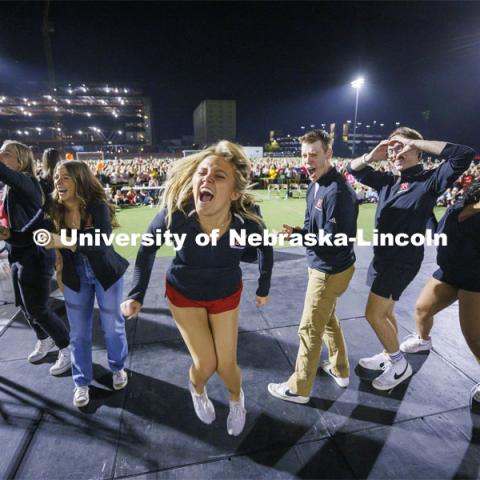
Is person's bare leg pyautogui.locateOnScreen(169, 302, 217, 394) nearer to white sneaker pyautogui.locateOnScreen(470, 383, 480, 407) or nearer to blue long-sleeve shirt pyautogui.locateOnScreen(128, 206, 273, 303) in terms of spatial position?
blue long-sleeve shirt pyautogui.locateOnScreen(128, 206, 273, 303)

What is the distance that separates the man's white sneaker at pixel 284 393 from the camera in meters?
2.75

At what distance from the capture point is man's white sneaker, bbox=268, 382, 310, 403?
2754mm

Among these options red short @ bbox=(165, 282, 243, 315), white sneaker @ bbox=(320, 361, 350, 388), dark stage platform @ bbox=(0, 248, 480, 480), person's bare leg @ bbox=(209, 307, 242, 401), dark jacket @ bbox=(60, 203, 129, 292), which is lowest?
dark stage platform @ bbox=(0, 248, 480, 480)

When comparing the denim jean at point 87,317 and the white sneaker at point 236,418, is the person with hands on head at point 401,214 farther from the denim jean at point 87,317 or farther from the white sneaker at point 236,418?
the denim jean at point 87,317

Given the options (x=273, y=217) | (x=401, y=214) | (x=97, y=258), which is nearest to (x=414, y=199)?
(x=401, y=214)

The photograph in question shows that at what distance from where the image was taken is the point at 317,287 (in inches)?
102

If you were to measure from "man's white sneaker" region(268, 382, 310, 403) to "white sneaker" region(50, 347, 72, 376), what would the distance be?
225 cm

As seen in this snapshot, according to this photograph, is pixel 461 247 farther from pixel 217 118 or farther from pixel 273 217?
pixel 217 118

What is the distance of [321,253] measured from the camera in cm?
257

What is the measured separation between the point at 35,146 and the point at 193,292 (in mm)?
96289

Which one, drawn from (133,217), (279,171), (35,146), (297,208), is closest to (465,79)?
(279,171)

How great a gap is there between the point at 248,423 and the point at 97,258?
193 cm

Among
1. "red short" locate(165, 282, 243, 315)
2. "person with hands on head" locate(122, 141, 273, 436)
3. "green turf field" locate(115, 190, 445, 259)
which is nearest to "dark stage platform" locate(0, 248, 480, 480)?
"person with hands on head" locate(122, 141, 273, 436)

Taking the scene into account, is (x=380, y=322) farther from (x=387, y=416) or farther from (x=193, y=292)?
(x=193, y=292)
